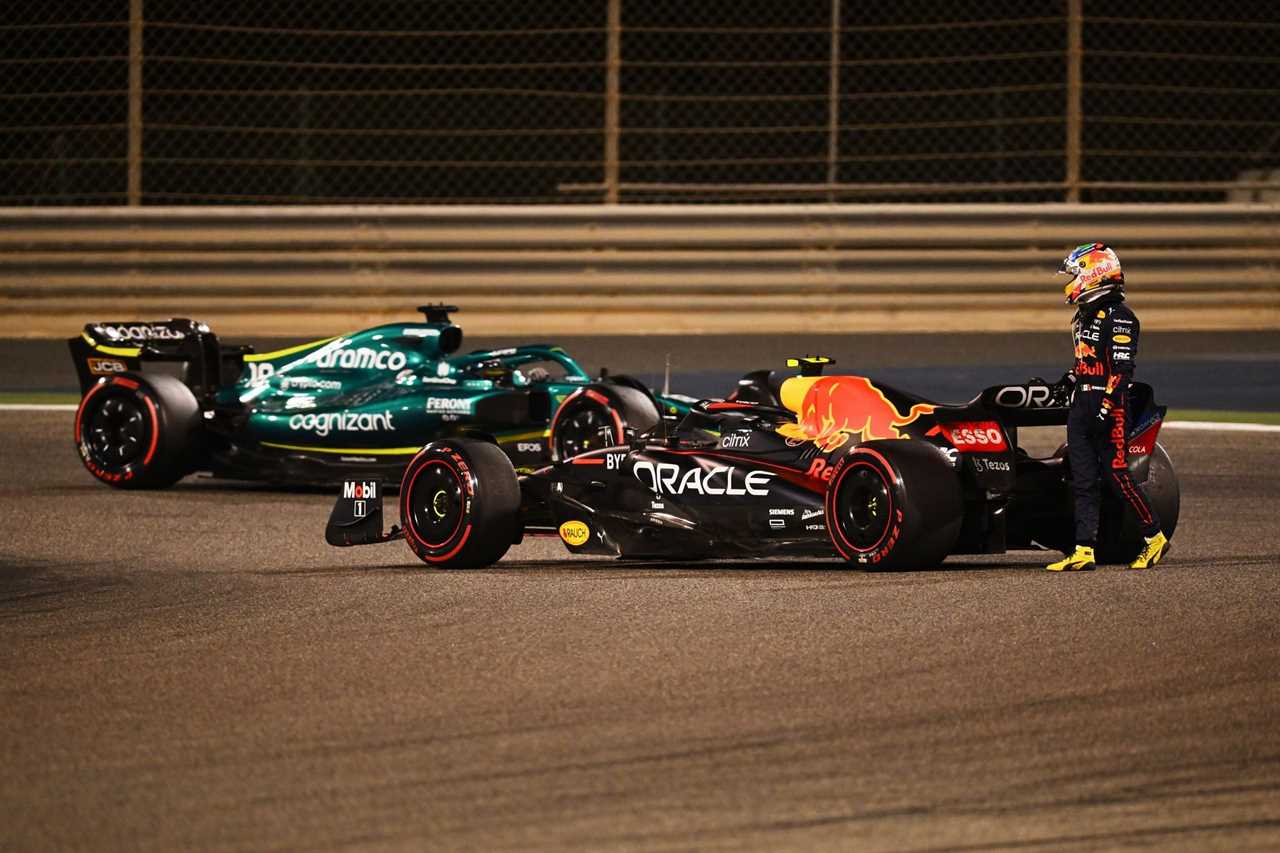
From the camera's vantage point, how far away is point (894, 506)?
9.25 meters

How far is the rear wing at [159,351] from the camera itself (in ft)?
46.5

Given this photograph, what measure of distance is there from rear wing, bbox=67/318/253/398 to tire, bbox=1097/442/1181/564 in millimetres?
5859

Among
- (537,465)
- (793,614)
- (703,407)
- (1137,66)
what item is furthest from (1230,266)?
(793,614)

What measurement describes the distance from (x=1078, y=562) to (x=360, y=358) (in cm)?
526

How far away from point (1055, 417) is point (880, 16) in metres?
17.9

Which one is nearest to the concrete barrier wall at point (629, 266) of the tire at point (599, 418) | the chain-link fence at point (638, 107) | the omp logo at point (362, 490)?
the chain-link fence at point (638, 107)

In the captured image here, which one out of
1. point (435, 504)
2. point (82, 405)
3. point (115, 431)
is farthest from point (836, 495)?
point (82, 405)

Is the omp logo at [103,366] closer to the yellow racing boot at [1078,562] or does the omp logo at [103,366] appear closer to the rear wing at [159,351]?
the rear wing at [159,351]

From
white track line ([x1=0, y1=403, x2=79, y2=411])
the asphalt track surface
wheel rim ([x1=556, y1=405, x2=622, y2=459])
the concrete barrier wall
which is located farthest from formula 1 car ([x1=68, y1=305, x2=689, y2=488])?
the concrete barrier wall

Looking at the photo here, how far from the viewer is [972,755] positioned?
6.23 metres

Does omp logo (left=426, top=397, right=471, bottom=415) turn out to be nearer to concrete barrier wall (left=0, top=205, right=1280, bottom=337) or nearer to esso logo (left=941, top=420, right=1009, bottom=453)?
esso logo (left=941, top=420, right=1009, bottom=453)

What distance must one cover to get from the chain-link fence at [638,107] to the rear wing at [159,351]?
4.70 metres

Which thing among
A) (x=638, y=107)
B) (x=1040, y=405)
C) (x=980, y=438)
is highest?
(x=638, y=107)

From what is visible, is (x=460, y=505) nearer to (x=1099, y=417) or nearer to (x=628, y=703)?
(x=1099, y=417)
